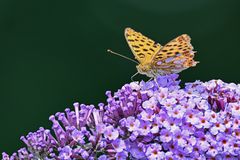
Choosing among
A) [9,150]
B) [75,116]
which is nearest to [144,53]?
[75,116]

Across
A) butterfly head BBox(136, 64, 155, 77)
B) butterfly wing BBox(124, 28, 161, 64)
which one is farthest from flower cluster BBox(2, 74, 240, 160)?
butterfly wing BBox(124, 28, 161, 64)

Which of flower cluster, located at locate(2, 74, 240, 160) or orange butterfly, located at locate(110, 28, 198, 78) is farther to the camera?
orange butterfly, located at locate(110, 28, 198, 78)

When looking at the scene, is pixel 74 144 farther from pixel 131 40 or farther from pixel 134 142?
pixel 131 40

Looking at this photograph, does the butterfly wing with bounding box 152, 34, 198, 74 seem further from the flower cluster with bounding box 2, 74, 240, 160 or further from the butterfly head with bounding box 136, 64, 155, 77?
the flower cluster with bounding box 2, 74, 240, 160

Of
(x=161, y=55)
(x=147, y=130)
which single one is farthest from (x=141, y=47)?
(x=147, y=130)

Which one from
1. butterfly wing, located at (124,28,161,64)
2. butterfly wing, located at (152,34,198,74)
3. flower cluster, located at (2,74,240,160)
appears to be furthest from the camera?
butterfly wing, located at (124,28,161,64)

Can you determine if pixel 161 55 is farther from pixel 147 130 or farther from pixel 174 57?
pixel 147 130
